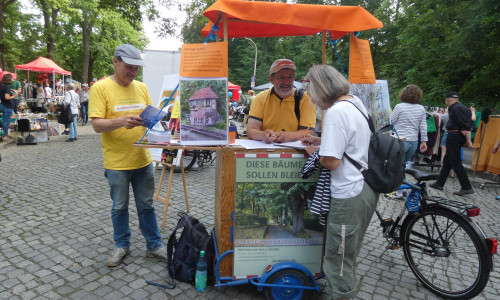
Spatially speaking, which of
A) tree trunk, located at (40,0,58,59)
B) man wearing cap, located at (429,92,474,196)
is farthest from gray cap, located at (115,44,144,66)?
tree trunk, located at (40,0,58,59)

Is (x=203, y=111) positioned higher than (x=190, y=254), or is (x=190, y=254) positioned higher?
(x=203, y=111)

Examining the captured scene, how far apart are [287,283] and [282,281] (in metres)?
0.04

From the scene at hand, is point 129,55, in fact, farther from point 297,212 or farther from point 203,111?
point 297,212

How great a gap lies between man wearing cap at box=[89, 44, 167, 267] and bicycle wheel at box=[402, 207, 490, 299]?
250cm

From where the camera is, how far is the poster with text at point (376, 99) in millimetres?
3414

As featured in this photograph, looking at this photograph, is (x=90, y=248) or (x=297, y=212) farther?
(x=90, y=248)

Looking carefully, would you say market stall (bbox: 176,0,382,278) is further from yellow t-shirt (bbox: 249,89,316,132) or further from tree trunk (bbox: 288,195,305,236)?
yellow t-shirt (bbox: 249,89,316,132)

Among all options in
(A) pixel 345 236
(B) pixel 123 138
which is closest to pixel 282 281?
(A) pixel 345 236

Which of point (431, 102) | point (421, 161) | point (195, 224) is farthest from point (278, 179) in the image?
point (431, 102)

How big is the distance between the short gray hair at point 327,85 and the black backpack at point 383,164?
0.90ft

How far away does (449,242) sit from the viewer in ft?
9.96

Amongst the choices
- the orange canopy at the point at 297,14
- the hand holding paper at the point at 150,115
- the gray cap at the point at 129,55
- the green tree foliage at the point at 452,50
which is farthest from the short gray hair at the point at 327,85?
the green tree foliage at the point at 452,50

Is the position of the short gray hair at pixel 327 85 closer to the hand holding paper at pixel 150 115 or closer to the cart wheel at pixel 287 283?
the hand holding paper at pixel 150 115

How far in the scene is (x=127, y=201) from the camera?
3.28m
